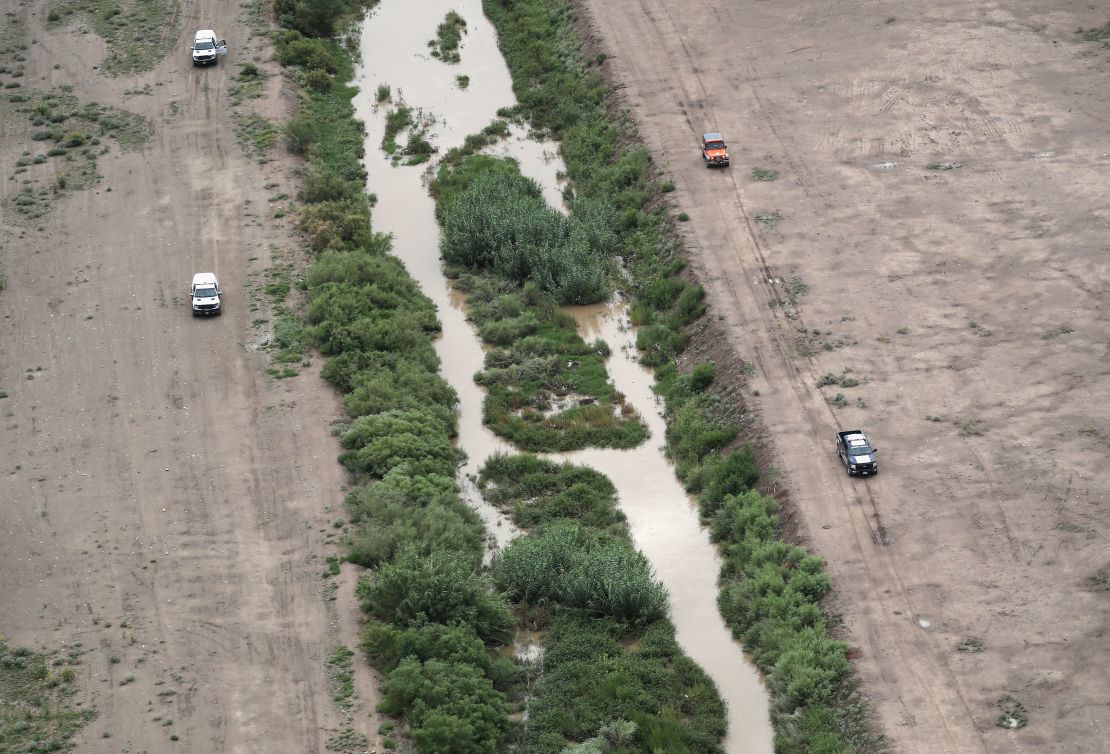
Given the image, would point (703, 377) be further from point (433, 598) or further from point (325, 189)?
point (325, 189)

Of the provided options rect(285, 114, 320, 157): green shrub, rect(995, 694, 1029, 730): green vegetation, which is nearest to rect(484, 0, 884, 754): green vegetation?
rect(995, 694, 1029, 730): green vegetation

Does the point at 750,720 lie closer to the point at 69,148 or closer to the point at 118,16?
the point at 69,148

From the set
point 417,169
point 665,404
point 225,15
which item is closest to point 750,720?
point 665,404

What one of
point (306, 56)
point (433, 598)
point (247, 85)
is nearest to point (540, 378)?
point (433, 598)

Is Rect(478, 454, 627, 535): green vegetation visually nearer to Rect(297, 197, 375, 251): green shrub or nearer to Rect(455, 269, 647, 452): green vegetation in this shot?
Rect(455, 269, 647, 452): green vegetation

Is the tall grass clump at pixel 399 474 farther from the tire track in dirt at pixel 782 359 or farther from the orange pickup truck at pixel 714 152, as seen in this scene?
the orange pickup truck at pixel 714 152
